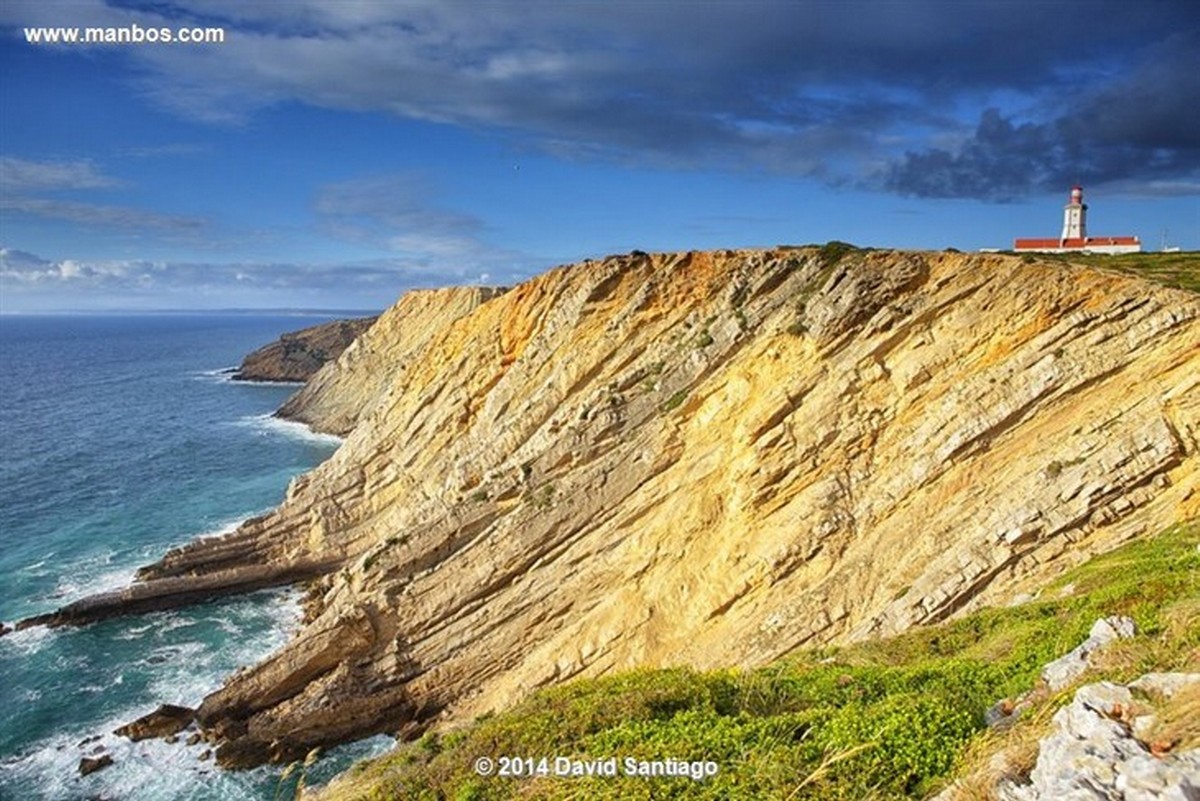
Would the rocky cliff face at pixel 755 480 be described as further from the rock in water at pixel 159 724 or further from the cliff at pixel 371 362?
the cliff at pixel 371 362

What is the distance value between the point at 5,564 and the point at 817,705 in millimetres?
45539

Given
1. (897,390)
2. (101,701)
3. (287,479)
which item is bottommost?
(101,701)

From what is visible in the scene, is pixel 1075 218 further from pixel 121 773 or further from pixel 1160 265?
pixel 121 773

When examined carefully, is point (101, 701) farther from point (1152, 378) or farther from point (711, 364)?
point (1152, 378)

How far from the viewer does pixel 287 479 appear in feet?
182

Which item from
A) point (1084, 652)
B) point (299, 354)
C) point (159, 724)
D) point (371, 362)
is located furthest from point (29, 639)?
point (299, 354)

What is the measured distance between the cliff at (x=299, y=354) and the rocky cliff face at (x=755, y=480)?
251 feet

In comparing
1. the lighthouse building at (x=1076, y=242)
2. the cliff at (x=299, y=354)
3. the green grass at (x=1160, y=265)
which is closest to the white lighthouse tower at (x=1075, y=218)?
the lighthouse building at (x=1076, y=242)

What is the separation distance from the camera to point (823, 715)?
9500 millimetres

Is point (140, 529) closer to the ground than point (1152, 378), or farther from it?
closer to the ground

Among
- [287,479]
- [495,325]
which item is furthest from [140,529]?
[495,325]

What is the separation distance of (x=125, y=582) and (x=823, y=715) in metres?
38.7

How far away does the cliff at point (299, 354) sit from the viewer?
107m

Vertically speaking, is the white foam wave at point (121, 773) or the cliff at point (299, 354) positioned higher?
the cliff at point (299, 354)
